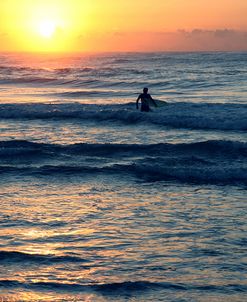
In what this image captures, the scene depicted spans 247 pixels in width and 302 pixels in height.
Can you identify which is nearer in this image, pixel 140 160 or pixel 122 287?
pixel 122 287

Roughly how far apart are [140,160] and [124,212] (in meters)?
Result: 6.08

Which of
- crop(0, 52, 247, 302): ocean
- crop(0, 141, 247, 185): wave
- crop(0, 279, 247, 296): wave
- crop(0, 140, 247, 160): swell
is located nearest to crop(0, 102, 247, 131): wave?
crop(0, 52, 247, 302): ocean

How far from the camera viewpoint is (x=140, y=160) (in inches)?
699

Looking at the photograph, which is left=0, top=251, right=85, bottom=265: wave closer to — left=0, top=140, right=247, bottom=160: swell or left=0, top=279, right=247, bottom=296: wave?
left=0, top=279, right=247, bottom=296: wave

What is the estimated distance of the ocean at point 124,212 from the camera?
26.9ft

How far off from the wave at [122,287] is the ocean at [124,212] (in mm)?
15

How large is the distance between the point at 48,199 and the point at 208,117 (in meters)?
16.5

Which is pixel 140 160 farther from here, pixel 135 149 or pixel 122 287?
pixel 122 287

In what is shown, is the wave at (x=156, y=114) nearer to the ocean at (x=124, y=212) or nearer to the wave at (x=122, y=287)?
the ocean at (x=124, y=212)

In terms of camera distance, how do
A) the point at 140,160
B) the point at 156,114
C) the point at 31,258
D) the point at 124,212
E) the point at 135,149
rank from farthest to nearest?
1. the point at 156,114
2. the point at 135,149
3. the point at 140,160
4. the point at 124,212
5. the point at 31,258

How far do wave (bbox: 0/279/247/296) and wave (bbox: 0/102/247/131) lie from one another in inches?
716

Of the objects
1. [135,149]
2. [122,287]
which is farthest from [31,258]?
[135,149]

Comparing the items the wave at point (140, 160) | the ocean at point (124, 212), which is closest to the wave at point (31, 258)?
the ocean at point (124, 212)

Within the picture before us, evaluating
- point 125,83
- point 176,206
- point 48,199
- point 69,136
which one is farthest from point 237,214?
point 125,83
